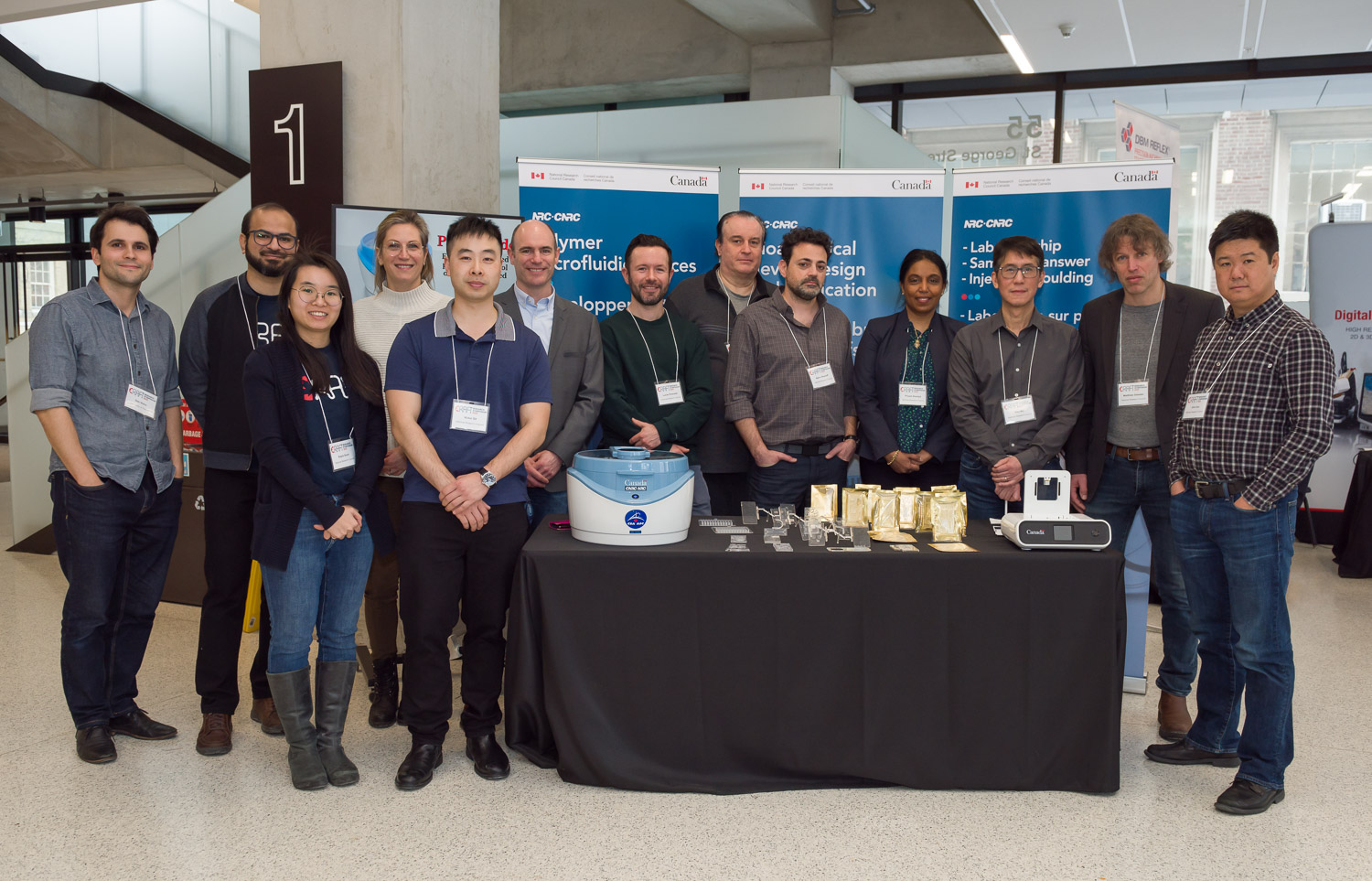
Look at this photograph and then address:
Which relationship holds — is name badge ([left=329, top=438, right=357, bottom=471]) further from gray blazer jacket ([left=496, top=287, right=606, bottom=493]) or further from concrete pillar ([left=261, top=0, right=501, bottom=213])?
concrete pillar ([left=261, top=0, right=501, bottom=213])

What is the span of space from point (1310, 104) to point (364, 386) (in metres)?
7.89

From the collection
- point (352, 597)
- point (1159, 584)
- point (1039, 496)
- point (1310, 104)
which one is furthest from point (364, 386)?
point (1310, 104)

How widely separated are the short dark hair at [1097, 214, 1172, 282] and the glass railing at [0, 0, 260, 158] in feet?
21.3

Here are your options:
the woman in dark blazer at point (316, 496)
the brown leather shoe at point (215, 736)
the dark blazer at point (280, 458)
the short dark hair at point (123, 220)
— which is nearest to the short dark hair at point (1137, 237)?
the woman in dark blazer at point (316, 496)

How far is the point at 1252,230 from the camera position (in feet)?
8.00

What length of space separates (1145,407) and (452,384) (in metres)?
2.14

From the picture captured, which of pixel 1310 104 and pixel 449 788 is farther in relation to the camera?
pixel 1310 104

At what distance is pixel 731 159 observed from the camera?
653cm

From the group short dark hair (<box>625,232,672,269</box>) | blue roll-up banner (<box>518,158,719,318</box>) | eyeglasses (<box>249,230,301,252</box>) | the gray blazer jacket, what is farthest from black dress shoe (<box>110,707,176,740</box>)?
blue roll-up banner (<box>518,158,719,318</box>)

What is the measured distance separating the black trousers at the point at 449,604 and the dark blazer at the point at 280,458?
0.74 feet

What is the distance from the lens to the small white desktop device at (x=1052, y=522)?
8.04ft

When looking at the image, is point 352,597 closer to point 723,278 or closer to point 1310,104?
point 723,278

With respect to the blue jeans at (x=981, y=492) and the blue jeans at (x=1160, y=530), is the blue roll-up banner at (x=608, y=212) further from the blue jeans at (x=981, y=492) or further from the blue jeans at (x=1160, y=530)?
the blue jeans at (x=1160, y=530)

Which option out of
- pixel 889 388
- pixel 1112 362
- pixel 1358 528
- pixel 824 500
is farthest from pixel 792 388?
pixel 1358 528
